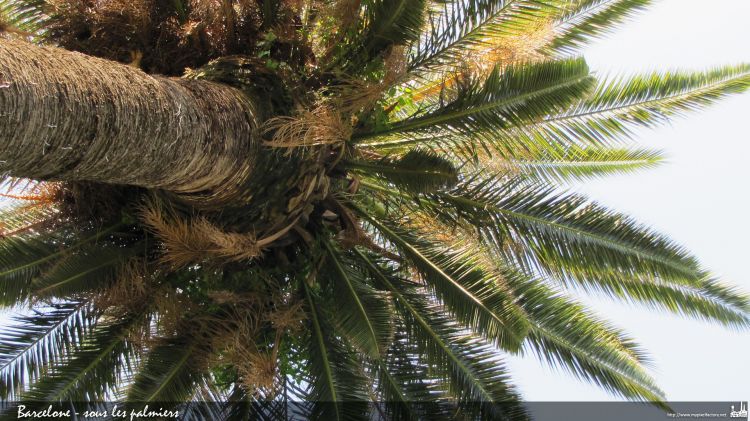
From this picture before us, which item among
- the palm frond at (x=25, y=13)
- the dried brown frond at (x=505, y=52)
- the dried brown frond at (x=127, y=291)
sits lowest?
the dried brown frond at (x=127, y=291)

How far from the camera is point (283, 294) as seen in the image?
21.7 feet

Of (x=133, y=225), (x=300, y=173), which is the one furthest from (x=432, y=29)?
(x=133, y=225)

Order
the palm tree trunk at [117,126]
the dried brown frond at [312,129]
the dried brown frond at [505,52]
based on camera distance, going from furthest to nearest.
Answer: the dried brown frond at [505,52] → the dried brown frond at [312,129] → the palm tree trunk at [117,126]

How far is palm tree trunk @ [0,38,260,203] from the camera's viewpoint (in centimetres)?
394

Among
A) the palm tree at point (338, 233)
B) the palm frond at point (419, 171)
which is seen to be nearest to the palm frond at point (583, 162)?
the palm tree at point (338, 233)

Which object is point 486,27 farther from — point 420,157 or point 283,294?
point 283,294

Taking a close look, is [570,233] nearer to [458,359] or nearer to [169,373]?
[458,359]

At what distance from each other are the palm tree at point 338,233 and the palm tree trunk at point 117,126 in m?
0.05

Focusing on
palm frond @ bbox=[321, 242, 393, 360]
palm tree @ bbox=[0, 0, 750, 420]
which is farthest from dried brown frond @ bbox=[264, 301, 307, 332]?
palm frond @ bbox=[321, 242, 393, 360]

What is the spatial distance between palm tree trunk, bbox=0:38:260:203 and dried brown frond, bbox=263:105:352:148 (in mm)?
210

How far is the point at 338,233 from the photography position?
6.71m

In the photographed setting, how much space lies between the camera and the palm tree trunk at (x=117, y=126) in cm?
394

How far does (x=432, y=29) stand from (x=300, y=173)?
1624 millimetres

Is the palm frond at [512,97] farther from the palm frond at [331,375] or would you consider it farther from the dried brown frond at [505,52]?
→ the palm frond at [331,375]
